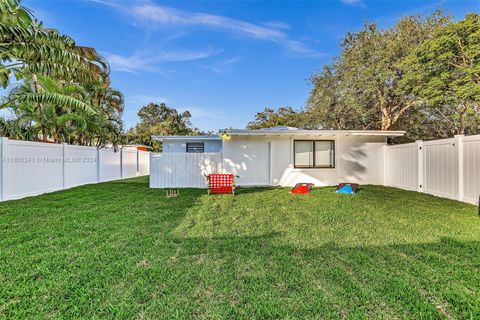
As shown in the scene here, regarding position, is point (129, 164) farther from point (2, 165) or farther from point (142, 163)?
point (2, 165)

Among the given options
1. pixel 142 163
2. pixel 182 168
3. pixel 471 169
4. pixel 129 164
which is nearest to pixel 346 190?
pixel 471 169

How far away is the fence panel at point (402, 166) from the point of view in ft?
31.6

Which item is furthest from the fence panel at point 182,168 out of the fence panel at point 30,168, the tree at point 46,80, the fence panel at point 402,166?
the fence panel at point 402,166

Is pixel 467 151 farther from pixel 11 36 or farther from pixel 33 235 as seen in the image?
pixel 11 36

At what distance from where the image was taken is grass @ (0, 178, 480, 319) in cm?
244

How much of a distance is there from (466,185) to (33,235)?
A: 1077 cm

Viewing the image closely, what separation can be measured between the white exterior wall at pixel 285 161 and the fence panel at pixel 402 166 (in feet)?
1.49

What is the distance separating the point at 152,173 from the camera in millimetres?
11234

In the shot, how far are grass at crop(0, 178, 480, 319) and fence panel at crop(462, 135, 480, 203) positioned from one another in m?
1.52

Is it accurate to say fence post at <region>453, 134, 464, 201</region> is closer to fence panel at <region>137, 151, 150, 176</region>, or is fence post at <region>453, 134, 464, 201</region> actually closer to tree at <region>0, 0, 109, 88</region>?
tree at <region>0, 0, 109, 88</region>

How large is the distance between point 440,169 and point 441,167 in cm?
8

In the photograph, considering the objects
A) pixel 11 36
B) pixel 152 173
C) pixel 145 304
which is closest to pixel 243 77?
pixel 152 173

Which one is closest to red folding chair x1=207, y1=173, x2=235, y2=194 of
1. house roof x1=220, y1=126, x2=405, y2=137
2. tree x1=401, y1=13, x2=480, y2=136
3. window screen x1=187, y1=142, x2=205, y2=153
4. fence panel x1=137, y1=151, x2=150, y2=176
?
house roof x1=220, y1=126, x2=405, y2=137

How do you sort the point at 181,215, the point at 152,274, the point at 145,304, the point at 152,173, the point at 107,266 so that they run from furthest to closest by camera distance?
the point at 152,173, the point at 181,215, the point at 107,266, the point at 152,274, the point at 145,304
